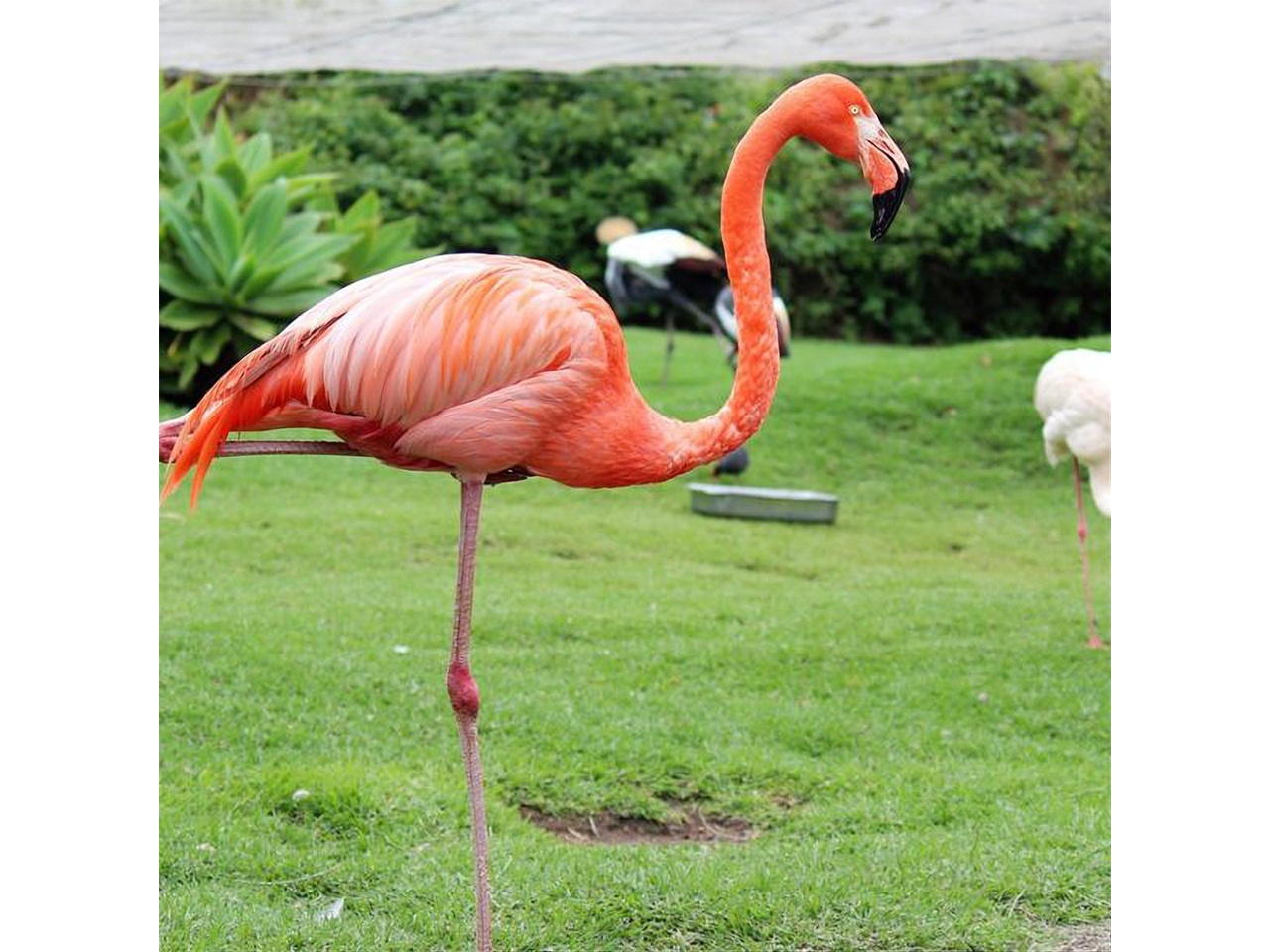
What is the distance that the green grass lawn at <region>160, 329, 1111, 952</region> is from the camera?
402 cm

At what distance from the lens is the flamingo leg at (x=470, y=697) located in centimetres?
330

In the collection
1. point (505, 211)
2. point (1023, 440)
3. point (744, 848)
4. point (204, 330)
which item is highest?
point (505, 211)

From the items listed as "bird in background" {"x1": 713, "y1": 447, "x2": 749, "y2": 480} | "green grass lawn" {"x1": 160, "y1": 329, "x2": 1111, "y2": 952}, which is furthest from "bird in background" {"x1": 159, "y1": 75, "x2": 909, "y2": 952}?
"bird in background" {"x1": 713, "y1": 447, "x2": 749, "y2": 480}

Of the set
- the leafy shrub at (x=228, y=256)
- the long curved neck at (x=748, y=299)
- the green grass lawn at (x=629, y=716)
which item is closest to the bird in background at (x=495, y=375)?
the long curved neck at (x=748, y=299)

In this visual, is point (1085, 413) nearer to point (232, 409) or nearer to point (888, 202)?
point (888, 202)

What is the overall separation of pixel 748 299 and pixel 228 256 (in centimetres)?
809

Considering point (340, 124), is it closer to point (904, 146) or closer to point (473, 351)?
point (904, 146)

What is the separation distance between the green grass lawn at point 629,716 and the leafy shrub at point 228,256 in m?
1.45

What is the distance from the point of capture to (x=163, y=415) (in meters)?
10.5

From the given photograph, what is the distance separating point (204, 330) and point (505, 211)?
6.57 m

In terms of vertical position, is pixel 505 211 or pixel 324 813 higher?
pixel 505 211

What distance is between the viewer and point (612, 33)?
706cm

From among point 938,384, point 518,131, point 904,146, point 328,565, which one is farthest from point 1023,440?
point 518,131

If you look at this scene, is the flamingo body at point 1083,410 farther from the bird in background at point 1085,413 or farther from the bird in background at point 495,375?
the bird in background at point 495,375
